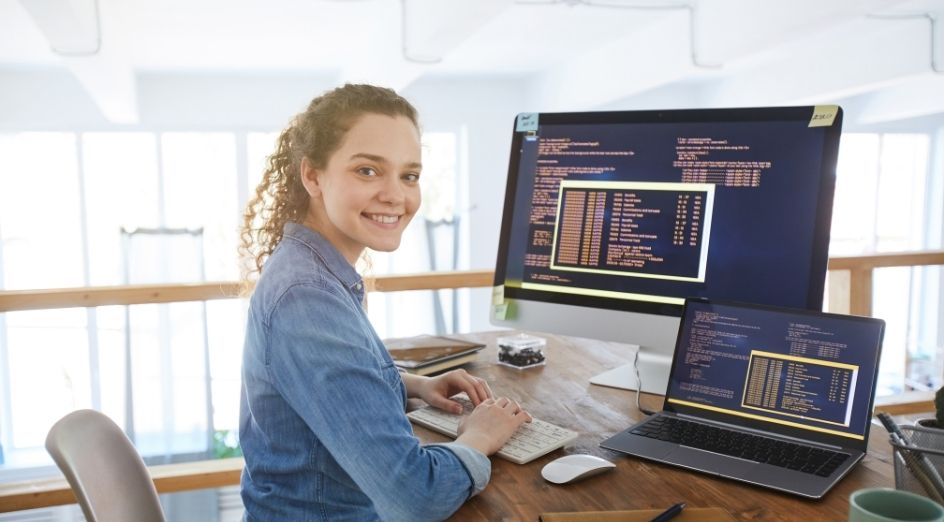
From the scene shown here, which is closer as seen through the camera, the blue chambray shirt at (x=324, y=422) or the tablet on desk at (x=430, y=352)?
the blue chambray shirt at (x=324, y=422)

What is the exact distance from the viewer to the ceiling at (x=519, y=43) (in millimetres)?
3879

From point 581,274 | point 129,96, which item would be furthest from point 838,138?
point 129,96

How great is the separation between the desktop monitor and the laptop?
0.17 m

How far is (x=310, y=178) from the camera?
3.80 feet

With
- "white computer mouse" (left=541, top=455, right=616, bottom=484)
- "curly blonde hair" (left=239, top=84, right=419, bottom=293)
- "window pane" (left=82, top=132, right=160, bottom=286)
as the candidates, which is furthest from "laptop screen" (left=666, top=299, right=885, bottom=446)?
"window pane" (left=82, top=132, right=160, bottom=286)

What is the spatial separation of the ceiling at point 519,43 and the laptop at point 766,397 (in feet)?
8.73

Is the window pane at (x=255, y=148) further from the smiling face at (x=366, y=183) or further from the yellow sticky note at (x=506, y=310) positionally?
the smiling face at (x=366, y=183)

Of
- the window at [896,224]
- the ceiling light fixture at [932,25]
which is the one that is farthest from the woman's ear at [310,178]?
the window at [896,224]

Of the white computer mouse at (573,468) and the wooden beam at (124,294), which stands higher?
the wooden beam at (124,294)

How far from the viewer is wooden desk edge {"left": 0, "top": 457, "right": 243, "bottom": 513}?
6.00 feet

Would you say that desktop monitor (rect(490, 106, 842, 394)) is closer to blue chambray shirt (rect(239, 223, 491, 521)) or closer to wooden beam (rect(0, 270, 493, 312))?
wooden beam (rect(0, 270, 493, 312))

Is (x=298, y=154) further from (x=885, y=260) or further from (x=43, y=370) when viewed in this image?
(x=43, y=370)

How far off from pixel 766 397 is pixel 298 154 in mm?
791

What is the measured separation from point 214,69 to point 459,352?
5.53 metres
